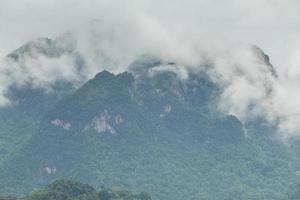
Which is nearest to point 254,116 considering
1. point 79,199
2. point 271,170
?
point 271,170

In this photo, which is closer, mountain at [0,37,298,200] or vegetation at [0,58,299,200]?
vegetation at [0,58,299,200]

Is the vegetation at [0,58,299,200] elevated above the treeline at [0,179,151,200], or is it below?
above

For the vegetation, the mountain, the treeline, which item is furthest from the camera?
the mountain

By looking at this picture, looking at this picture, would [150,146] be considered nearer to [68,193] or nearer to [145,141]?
[145,141]

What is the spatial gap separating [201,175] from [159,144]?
9.50 m

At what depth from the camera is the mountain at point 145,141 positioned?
6624 inches

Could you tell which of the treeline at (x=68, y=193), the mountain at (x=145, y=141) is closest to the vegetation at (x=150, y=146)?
the mountain at (x=145, y=141)

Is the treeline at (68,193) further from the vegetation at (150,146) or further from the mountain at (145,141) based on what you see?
the vegetation at (150,146)

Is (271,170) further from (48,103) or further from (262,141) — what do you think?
(48,103)

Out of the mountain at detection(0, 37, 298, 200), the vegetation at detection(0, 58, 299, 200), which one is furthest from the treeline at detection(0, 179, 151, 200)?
the vegetation at detection(0, 58, 299, 200)

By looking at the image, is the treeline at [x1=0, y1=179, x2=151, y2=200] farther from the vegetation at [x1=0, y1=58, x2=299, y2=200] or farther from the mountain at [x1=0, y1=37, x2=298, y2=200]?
the vegetation at [x1=0, y1=58, x2=299, y2=200]

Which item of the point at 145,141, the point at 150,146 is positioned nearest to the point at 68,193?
the point at 150,146

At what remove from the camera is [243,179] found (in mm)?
175000

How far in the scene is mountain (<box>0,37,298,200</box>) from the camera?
552ft
